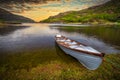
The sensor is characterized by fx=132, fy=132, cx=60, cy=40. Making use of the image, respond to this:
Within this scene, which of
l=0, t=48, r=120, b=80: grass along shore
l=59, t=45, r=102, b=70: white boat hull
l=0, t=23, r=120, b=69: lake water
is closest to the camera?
l=0, t=48, r=120, b=80: grass along shore

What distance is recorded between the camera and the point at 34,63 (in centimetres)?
1734

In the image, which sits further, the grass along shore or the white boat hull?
the white boat hull

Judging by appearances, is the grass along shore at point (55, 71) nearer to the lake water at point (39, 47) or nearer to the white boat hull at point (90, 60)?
the white boat hull at point (90, 60)

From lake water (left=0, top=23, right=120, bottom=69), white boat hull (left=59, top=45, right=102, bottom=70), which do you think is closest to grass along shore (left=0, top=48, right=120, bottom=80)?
white boat hull (left=59, top=45, right=102, bottom=70)

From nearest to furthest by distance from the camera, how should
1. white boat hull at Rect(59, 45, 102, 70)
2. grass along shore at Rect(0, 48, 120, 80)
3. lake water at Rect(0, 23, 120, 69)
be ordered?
grass along shore at Rect(0, 48, 120, 80)
white boat hull at Rect(59, 45, 102, 70)
lake water at Rect(0, 23, 120, 69)

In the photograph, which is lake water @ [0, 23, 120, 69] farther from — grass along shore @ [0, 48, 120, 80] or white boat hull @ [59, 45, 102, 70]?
white boat hull @ [59, 45, 102, 70]

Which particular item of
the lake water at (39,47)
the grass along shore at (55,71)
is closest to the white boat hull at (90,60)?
the grass along shore at (55,71)

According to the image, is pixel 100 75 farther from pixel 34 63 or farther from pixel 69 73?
pixel 34 63

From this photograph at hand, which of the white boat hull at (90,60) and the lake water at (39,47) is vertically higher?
the white boat hull at (90,60)

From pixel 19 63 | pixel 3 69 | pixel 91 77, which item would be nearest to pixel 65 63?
pixel 91 77

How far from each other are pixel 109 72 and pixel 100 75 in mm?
1220

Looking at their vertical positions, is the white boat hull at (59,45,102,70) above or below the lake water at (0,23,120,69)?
above

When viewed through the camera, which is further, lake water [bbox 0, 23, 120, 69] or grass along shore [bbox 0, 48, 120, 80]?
lake water [bbox 0, 23, 120, 69]

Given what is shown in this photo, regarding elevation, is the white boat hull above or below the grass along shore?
above
